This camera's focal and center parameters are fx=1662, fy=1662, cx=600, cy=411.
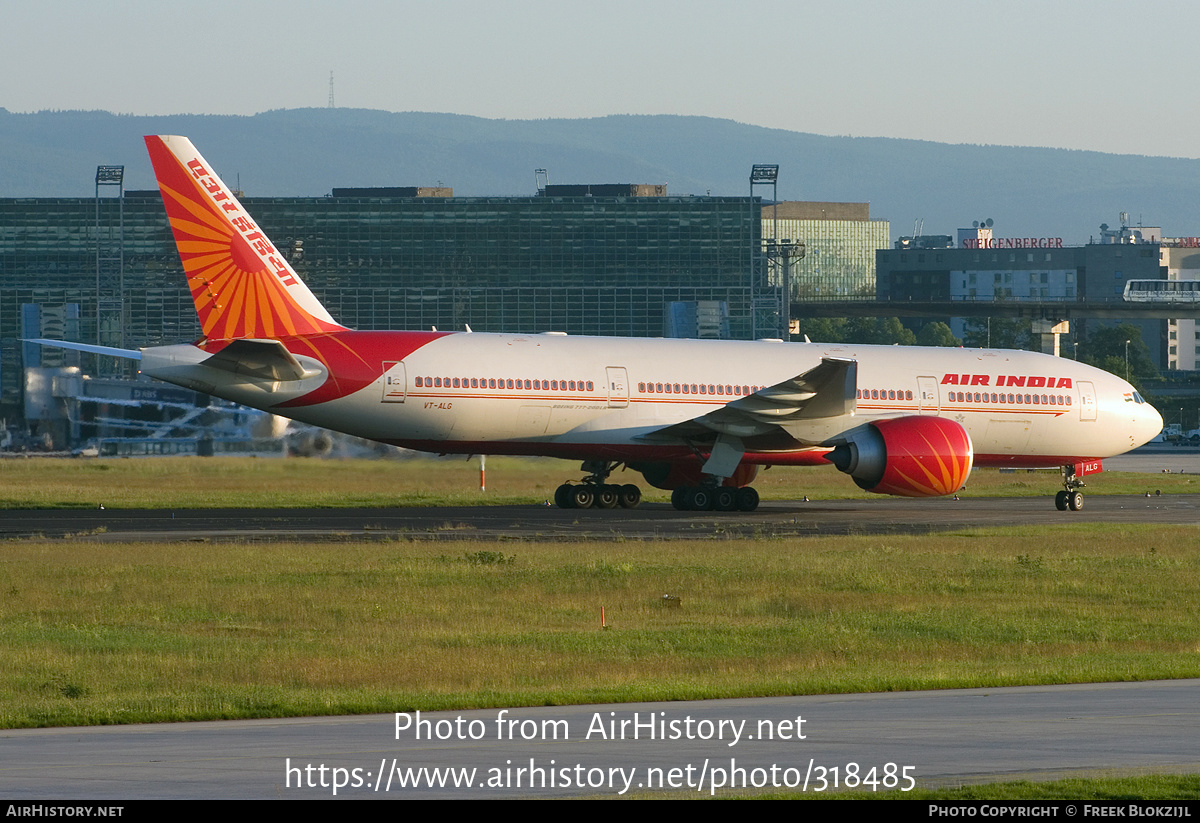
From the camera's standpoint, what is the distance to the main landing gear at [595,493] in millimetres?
41812

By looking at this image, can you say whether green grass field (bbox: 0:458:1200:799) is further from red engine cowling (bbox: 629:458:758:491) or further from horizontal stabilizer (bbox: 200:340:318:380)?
red engine cowling (bbox: 629:458:758:491)

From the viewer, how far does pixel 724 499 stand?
41344mm

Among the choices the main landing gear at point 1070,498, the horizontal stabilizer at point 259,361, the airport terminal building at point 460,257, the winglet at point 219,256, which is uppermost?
the airport terminal building at point 460,257

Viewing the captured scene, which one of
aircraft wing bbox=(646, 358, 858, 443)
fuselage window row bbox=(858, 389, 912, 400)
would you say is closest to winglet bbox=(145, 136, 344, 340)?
aircraft wing bbox=(646, 358, 858, 443)

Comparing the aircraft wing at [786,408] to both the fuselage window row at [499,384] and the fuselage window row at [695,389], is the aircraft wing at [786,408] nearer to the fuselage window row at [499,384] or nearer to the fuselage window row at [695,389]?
the fuselage window row at [695,389]

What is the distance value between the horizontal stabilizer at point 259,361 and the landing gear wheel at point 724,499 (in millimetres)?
10780

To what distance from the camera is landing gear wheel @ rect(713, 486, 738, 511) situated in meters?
41.3

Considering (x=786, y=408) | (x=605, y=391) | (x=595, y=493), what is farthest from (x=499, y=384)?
(x=786, y=408)

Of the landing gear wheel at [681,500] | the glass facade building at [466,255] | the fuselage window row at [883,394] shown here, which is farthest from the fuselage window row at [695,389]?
the glass facade building at [466,255]

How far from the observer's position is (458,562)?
2706 centimetres

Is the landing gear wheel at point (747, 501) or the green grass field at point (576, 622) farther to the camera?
the landing gear wheel at point (747, 501)

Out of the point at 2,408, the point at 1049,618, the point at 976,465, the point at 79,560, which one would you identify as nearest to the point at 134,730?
the point at 1049,618

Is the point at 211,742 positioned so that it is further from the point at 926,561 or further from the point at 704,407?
the point at 704,407

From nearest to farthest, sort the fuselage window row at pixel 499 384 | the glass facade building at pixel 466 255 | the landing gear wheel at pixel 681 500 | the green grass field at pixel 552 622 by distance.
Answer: the green grass field at pixel 552 622 → the fuselage window row at pixel 499 384 → the landing gear wheel at pixel 681 500 → the glass facade building at pixel 466 255
